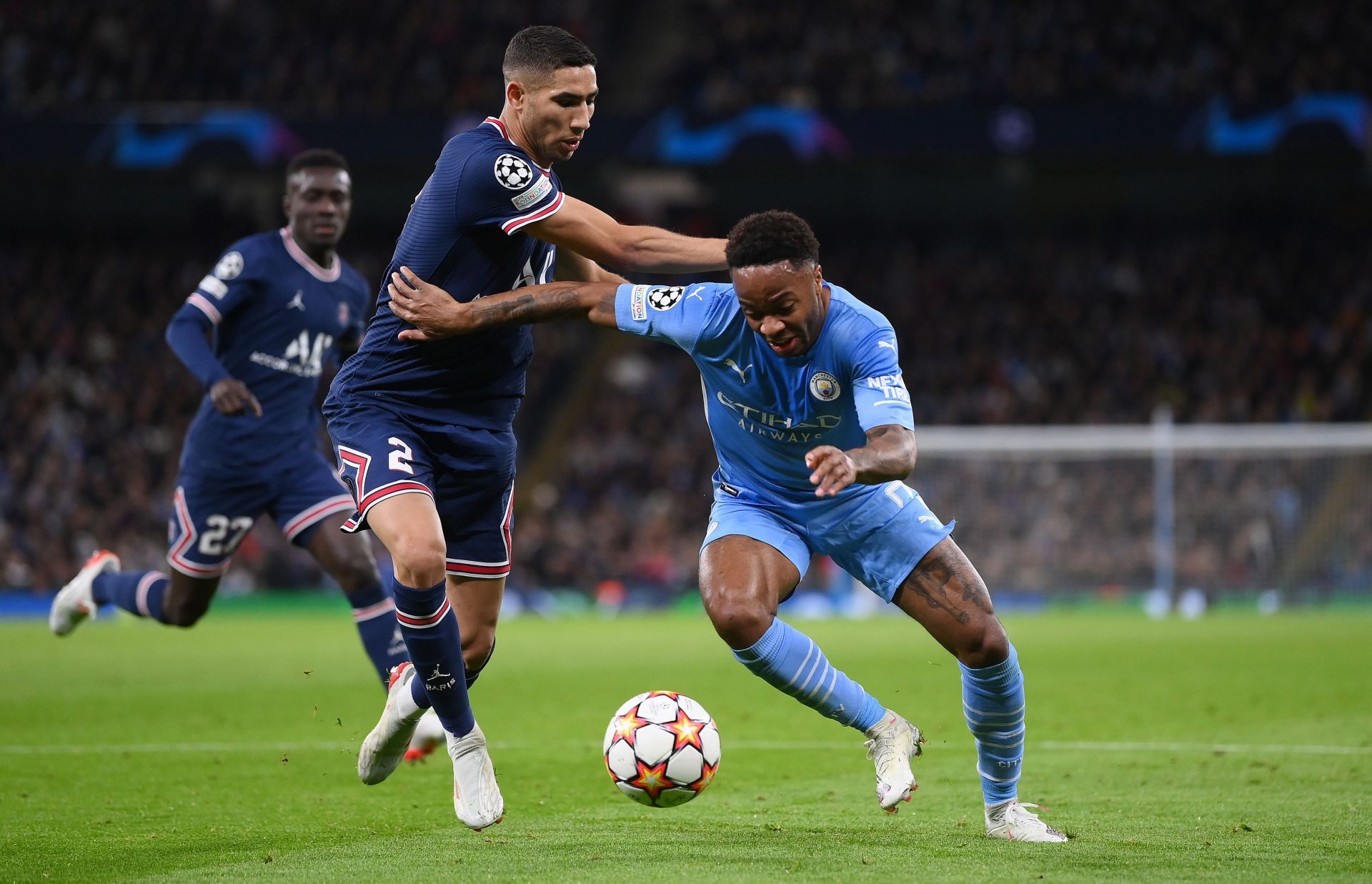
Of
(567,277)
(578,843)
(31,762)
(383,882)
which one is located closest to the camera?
(383,882)

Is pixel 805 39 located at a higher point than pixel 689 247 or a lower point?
higher

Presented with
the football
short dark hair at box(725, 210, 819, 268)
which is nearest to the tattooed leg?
the football

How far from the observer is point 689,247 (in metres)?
5.84

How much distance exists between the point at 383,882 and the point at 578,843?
96 centimetres

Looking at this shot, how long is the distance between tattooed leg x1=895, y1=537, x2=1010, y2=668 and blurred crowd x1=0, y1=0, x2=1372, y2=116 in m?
21.9

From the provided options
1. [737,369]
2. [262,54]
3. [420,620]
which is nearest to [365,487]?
[420,620]

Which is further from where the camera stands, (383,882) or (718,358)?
(718,358)

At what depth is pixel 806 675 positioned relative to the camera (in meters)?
5.58

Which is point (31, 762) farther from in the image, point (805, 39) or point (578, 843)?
point (805, 39)

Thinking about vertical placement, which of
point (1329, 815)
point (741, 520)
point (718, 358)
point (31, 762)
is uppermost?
point (718, 358)

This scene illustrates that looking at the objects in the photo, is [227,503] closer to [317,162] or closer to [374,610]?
[374,610]

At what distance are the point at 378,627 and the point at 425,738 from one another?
77cm

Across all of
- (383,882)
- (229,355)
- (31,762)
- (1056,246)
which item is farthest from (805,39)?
(383,882)

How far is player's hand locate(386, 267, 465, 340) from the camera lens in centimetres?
→ 572
